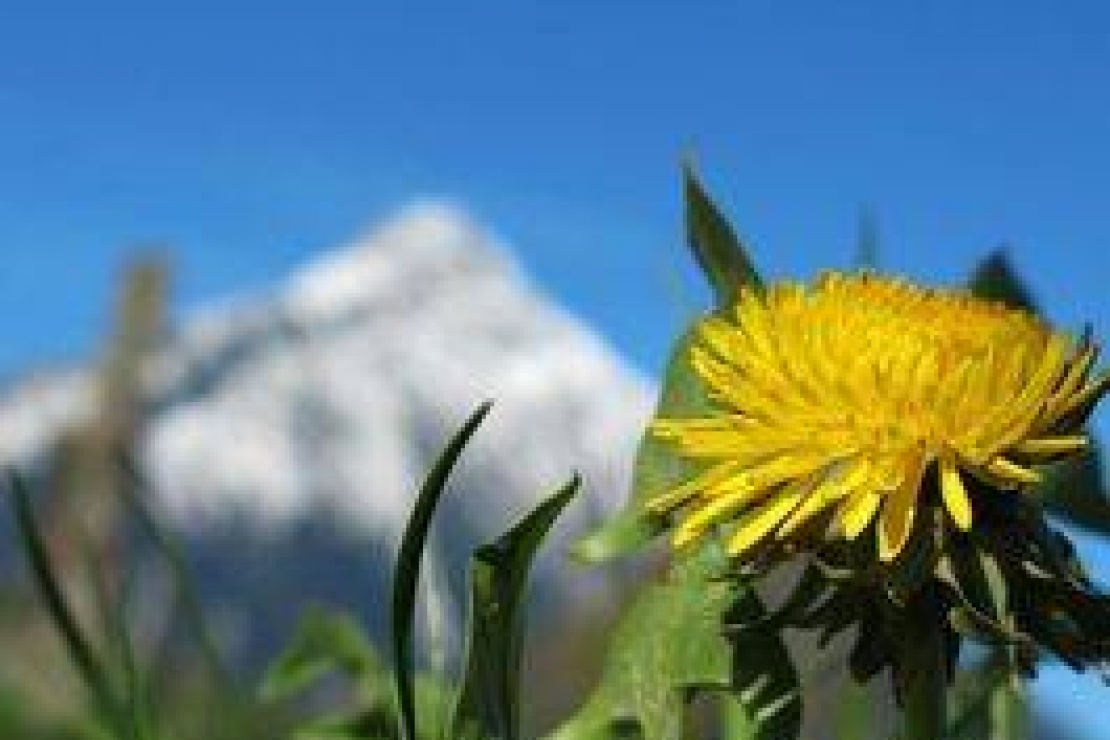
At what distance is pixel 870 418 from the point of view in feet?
4.19

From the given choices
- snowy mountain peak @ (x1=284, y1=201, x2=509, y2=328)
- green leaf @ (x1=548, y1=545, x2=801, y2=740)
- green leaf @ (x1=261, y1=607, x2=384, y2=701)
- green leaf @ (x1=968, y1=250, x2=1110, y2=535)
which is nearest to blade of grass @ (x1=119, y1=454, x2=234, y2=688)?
green leaf @ (x1=548, y1=545, x2=801, y2=740)

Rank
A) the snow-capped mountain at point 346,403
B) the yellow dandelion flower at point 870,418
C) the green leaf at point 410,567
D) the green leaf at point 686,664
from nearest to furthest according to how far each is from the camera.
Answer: the green leaf at point 410,567, the yellow dandelion flower at point 870,418, the green leaf at point 686,664, the snow-capped mountain at point 346,403

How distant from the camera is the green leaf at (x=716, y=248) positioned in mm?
1474

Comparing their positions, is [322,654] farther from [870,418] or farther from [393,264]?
[393,264]

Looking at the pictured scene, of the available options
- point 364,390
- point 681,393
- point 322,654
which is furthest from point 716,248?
point 364,390

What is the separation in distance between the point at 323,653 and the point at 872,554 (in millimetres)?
711

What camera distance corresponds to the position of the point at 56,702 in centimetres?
171

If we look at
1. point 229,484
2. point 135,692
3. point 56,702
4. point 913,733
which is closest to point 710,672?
point 913,733

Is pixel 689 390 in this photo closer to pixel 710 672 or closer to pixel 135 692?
pixel 710 672

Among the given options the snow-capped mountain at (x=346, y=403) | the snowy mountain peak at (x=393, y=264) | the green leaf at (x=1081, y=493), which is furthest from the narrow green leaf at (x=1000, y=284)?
the snowy mountain peak at (x=393, y=264)

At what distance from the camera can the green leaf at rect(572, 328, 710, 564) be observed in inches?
56.4

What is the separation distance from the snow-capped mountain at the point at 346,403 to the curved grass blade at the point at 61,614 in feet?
462

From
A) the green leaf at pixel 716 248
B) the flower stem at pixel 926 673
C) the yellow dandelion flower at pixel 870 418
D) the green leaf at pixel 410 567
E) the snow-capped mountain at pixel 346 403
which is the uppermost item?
the snow-capped mountain at pixel 346 403

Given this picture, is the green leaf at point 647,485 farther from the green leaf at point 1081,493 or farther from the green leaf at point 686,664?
the green leaf at point 1081,493
